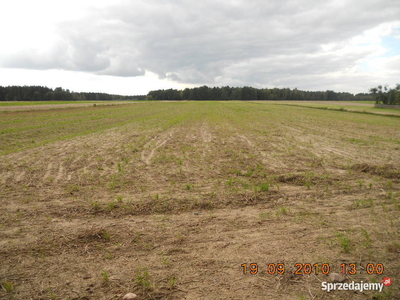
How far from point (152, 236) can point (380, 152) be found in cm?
1311

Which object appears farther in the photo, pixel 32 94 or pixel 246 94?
pixel 246 94

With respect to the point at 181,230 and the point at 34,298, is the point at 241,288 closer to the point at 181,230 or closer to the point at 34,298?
the point at 181,230

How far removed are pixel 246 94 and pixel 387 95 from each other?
291 ft

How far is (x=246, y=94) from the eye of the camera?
165125 mm

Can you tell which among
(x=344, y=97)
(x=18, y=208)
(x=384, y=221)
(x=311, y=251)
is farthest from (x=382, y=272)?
(x=344, y=97)

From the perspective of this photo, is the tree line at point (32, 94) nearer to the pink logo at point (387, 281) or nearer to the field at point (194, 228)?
the field at point (194, 228)

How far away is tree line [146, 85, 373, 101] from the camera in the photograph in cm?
16435

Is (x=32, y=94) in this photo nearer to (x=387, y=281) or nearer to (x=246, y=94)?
(x=246, y=94)

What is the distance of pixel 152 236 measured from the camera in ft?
15.8

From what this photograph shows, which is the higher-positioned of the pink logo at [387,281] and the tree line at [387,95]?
the tree line at [387,95]

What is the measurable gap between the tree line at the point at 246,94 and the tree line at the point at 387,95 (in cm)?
6988

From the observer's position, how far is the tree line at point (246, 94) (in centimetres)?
16435

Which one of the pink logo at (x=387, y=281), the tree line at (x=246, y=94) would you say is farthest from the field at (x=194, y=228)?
the tree line at (x=246, y=94)
